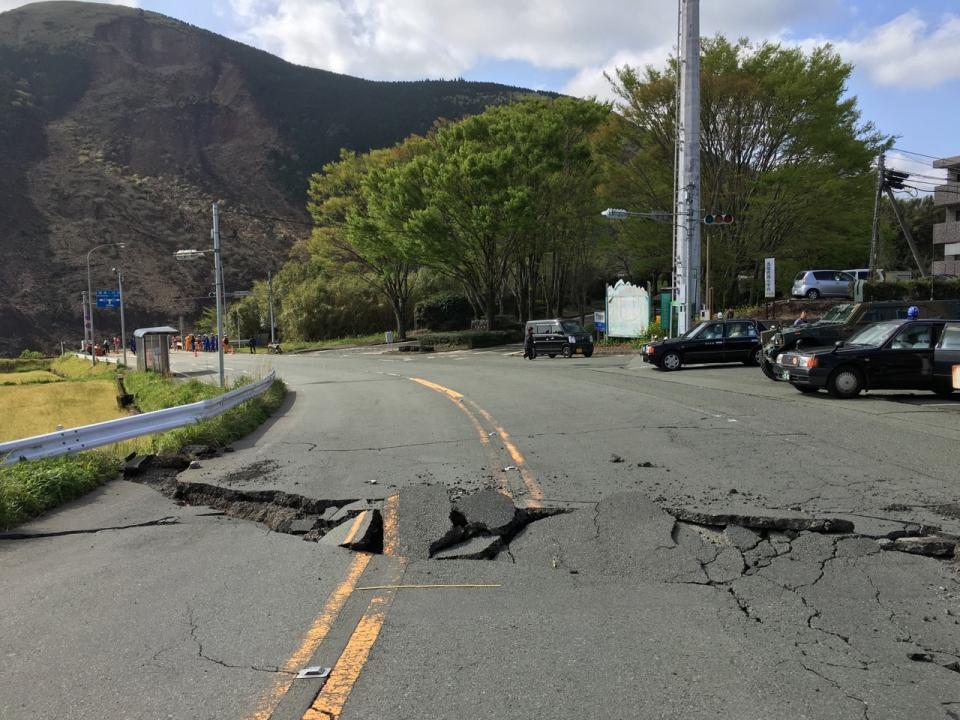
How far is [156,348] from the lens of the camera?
108 ft

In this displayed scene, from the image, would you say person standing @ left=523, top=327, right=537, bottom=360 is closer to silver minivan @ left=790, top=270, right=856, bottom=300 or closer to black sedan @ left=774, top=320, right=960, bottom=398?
black sedan @ left=774, top=320, right=960, bottom=398

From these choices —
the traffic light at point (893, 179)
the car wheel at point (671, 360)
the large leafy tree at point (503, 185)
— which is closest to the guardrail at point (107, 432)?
the car wheel at point (671, 360)

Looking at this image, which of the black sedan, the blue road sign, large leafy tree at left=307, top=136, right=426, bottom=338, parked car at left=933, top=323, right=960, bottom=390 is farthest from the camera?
the blue road sign

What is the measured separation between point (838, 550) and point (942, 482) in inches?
101

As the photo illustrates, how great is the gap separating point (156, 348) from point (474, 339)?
17.6 m

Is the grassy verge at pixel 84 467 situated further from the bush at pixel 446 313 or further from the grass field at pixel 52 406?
the bush at pixel 446 313

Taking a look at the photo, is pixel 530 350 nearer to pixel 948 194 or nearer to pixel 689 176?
pixel 689 176

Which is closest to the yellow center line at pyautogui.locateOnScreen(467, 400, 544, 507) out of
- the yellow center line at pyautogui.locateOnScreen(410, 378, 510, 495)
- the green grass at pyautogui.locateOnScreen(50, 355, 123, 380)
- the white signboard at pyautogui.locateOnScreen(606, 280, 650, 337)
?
the yellow center line at pyautogui.locateOnScreen(410, 378, 510, 495)

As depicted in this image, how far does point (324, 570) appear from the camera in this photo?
4867mm

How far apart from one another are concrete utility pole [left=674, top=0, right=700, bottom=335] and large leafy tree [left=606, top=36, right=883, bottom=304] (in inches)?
309

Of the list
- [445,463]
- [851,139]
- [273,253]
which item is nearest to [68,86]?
[273,253]

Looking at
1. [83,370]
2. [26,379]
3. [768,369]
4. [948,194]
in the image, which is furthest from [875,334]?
[948,194]

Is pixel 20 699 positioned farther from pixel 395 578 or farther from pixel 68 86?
pixel 68 86

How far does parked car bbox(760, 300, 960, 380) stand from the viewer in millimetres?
17078
